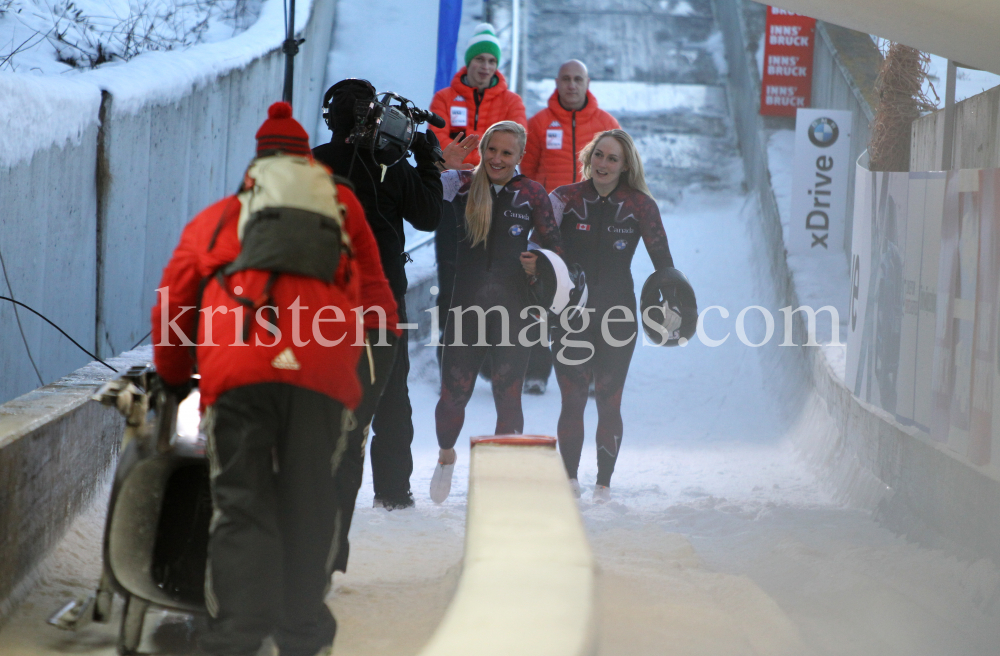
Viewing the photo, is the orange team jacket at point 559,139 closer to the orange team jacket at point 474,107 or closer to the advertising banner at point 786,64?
the orange team jacket at point 474,107

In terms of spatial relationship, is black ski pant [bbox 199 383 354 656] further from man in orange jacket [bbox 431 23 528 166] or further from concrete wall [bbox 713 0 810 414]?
concrete wall [bbox 713 0 810 414]

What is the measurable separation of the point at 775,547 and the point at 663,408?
3752mm

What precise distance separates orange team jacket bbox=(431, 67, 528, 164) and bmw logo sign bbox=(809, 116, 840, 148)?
10.5 ft

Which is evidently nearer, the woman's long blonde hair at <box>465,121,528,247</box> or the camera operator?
the camera operator

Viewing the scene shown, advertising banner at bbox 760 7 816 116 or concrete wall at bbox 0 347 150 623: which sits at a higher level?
advertising banner at bbox 760 7 816 116

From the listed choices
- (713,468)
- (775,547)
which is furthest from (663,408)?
(775,547)

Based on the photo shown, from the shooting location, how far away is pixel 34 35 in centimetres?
836

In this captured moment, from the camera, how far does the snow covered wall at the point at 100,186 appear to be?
188 inches

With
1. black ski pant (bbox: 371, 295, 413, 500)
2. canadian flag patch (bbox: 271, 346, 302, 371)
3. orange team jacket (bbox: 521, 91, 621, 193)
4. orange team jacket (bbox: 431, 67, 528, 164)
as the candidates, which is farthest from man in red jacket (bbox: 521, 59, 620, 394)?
canadian flag patch (bbox: 271, 346, 302, 371)

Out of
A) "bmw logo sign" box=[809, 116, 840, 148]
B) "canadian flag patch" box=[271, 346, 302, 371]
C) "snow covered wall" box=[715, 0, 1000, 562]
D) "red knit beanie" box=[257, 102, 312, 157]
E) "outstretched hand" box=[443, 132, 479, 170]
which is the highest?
"bmw logo sign" box=[809, 116, 840, 148]

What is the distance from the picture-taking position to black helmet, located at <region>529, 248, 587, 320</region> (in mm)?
5254

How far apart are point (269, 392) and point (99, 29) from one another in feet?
27.4

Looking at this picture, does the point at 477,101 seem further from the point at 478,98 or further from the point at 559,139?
the point at 559,139

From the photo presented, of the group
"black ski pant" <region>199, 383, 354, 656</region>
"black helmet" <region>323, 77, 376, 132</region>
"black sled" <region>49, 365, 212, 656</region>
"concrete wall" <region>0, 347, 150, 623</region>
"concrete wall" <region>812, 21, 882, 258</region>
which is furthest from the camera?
"concrete wall" <region>812, 21, 882, 258</region>
